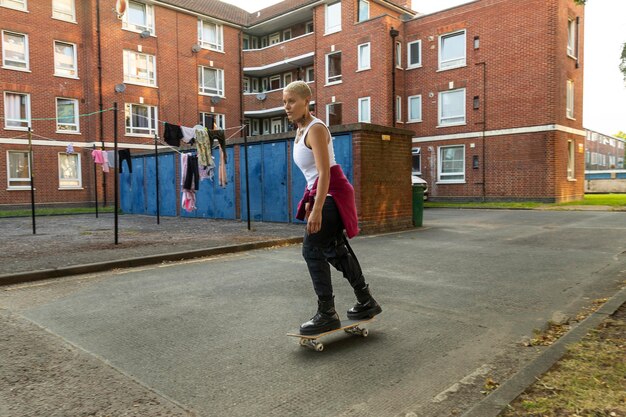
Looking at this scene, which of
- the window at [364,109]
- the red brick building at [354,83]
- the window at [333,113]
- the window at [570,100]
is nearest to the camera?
the red brick building at [354,83]

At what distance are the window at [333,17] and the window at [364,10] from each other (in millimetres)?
1427

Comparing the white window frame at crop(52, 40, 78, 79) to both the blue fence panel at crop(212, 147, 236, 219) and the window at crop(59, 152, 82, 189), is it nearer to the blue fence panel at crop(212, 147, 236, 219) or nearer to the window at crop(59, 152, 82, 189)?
the window at crop(59, 152, 82, 189)

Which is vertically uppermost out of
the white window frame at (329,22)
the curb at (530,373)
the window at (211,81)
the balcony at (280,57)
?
the white window frame at (329,22)

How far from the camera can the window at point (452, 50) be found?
26.5 meters

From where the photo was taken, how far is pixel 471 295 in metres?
5.38

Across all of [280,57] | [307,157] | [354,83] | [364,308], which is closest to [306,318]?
[364,308]

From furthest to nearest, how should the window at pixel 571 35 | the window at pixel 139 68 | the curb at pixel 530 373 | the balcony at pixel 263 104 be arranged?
the balcony at pixel 263 104 < the window at pixel 139 68 < the window at pixel 571 35 < the curb at pixel 530 373

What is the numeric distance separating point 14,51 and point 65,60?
8.22 feet

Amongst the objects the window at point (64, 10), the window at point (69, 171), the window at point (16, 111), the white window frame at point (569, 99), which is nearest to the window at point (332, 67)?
the white window frame at point (569, 99)

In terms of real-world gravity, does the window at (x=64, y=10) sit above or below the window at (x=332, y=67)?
above

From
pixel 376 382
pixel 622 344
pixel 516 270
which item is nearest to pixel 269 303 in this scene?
pixel 376 382

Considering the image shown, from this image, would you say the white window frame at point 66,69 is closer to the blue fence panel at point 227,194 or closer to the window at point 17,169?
the window at point 17,169

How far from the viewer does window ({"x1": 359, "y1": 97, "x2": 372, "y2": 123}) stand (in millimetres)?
29247

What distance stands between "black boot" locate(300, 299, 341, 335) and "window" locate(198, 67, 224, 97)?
3174cm
